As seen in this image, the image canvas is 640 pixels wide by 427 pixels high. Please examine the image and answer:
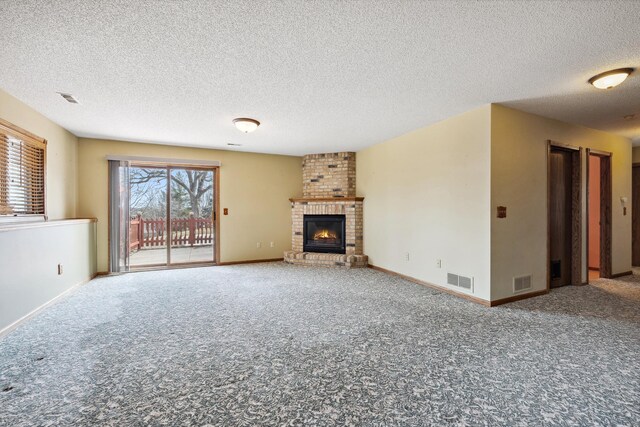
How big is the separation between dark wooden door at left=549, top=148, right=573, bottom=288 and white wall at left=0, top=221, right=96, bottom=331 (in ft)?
21.2

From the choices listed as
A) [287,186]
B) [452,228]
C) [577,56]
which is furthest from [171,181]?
[577,56]

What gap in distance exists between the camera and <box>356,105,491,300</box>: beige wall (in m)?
3.45

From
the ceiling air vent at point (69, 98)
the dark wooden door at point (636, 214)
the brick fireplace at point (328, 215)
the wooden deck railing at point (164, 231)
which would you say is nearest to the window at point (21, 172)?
the ceiling air vent at point (69, 98)

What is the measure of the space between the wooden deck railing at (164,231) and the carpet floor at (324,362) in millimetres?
3035

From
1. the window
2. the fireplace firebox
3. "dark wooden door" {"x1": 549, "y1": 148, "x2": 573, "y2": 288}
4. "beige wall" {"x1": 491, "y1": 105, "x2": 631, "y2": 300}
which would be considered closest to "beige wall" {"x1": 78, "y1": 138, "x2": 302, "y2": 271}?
the fireplace firebox

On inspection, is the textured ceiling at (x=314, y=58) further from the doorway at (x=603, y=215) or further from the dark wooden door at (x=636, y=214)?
the dark wooden door at (x=636, y=214)

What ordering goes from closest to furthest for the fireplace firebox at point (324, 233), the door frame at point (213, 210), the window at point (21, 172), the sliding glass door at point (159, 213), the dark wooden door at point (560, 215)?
the window at point (21, 172) → the dark wooden door at point (560, 215) → the sliding glass door at point (159, 213) → the door frame at point (213, 210) → the fireplace firebox at point (324, 233)

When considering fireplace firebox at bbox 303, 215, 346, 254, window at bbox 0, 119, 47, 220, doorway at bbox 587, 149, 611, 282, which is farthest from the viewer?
fireplace firebox at bbox 303, 215, 346, 254

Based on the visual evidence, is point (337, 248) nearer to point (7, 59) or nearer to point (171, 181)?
point (171, 181)

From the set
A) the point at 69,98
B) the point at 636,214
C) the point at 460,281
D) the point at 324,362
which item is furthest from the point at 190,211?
the point at 636,214

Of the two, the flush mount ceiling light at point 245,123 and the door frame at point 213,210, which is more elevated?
the flush mount ceiling light at point 245,123

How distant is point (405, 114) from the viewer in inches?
146

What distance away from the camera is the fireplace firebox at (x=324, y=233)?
6.09 meters

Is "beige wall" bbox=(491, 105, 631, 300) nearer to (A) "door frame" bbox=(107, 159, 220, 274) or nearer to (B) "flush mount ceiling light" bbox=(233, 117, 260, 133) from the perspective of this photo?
(B) "flush mount ceiling light" bbox=(233, 117, 260, 133)
